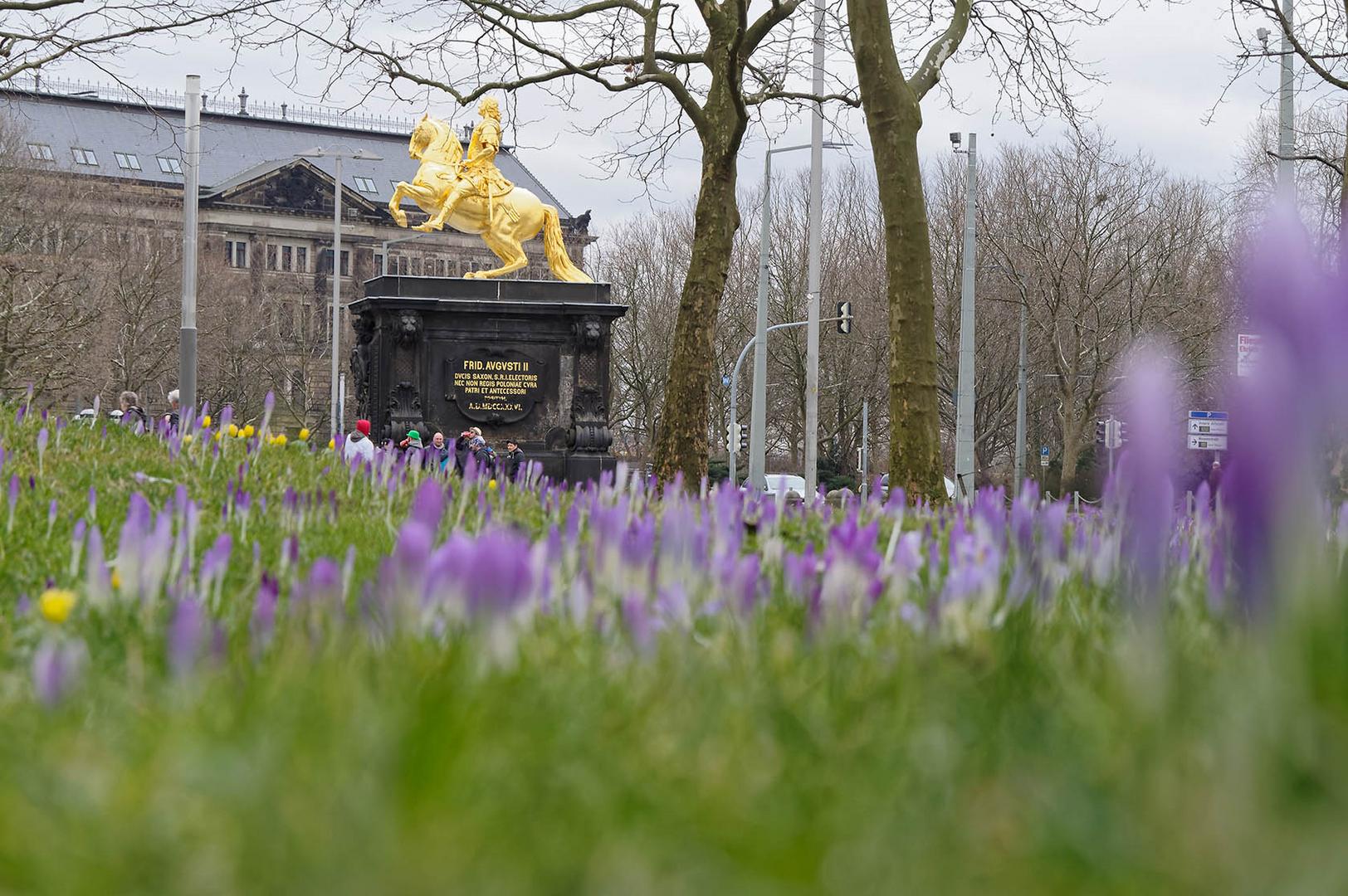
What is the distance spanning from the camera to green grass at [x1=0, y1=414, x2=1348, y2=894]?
1336mm

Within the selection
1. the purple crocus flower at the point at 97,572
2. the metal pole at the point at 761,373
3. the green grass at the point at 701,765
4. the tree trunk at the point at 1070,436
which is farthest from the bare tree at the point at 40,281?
the green grass at the point at 701,765

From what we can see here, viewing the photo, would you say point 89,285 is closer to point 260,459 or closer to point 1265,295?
point 260,459

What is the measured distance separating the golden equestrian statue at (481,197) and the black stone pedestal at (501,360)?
76cm

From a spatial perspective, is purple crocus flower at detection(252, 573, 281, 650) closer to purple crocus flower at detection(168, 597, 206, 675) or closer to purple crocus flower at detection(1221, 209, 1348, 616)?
purple crocus flower at detection(168, 597, 206, 675)

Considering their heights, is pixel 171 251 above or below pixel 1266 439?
above

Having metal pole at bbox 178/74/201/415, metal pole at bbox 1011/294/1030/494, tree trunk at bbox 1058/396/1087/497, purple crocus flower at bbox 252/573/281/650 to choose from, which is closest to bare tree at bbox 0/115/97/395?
metal pole at bbox 178/74/201/415

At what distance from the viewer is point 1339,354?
3.76 feet

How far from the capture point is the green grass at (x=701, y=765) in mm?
1336

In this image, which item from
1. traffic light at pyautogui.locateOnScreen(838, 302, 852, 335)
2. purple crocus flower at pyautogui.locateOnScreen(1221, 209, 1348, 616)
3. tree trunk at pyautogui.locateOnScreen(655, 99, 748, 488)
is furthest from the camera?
traffic light at pyautogui.locateOnScreen(838, 302, 852, 335)

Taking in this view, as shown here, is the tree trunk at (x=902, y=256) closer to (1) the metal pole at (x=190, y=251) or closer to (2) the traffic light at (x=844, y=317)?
(1) the metal pole at (x=190, y=251)

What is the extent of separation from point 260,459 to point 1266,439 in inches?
300

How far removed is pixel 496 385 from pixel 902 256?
1737 centimetres

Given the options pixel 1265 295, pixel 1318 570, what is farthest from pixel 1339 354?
pixel 1318 570

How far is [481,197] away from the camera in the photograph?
2852cm
